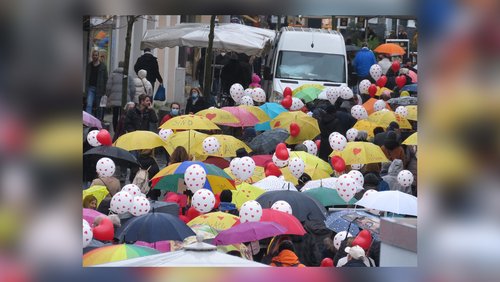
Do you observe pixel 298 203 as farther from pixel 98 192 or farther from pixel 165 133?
pixel 165 133

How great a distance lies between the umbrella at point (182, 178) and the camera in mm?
10844

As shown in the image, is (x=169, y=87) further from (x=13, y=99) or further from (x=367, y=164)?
(x=13, y=99)

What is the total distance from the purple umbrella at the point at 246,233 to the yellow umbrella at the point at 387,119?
8.56 metres

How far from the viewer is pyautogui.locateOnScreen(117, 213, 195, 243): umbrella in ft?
25.2

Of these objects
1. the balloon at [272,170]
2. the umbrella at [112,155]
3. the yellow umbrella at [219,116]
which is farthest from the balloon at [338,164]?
the yellow umbrella at [219,116]

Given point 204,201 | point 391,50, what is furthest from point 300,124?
point 391,50

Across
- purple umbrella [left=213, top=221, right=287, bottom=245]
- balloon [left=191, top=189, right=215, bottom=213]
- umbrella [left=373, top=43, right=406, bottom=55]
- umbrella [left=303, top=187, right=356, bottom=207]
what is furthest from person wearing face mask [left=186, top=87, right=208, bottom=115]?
purple umbrella [left=213, top=221, right=287, bottom=245]

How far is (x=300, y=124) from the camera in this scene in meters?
16.2

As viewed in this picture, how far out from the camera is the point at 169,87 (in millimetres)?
31969

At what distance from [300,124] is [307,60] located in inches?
325

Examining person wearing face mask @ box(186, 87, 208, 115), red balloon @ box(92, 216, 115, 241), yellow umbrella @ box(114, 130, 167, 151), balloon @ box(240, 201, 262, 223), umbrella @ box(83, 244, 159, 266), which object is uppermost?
umbrella @ box(83, 244, 159, 266)

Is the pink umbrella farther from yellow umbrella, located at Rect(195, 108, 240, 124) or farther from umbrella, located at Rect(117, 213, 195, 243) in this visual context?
umbrella, located at Rect(117, 213, 195, 243)

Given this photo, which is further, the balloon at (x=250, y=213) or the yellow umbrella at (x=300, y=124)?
the yellow umbrella at (x=300, y=124)

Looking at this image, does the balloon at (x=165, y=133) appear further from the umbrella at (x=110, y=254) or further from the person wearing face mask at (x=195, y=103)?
the umbrella at (x=110, y=254)
